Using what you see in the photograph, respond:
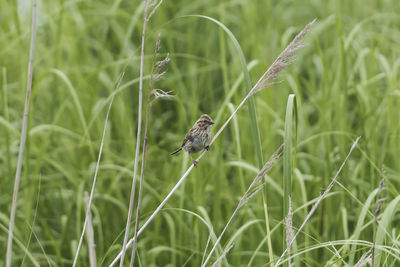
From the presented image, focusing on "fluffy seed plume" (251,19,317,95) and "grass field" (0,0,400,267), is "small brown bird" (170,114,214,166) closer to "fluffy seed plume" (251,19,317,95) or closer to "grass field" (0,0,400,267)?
"grass field" (0,0,400,267)

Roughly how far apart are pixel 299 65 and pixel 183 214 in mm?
2314

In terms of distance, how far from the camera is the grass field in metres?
3.24

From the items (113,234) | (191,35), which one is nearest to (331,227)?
(113,234)

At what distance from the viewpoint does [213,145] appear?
4055mm

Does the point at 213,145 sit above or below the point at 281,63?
below

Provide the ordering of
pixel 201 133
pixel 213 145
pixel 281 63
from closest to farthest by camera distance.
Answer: pixel 281 63, pixel 201 133, pixel 213 145

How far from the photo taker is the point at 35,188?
12.3 feet

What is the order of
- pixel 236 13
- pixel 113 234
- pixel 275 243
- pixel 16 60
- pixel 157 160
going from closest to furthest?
pixel 275 243 < pixel 113 234 < pixel 157 160 < pixel 16 60 < pixel 236 13

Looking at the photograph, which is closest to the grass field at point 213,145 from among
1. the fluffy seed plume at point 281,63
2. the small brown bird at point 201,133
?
the fluffy seed plume at point 281,63

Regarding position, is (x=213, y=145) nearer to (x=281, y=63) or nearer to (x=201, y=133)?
(x=201, y=133)

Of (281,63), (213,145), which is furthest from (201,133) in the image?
(213,145)

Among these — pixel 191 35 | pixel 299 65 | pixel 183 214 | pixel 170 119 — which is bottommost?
pixel 183 214

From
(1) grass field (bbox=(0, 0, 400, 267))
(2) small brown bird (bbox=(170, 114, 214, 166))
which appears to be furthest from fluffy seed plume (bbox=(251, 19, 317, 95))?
(2) small brown bird (bbox=(170, 114, 214, 166))

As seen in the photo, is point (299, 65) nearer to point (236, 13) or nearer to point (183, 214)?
point (236, 13)
